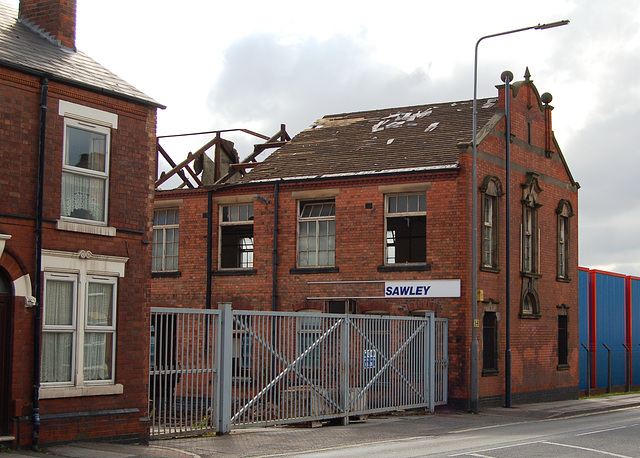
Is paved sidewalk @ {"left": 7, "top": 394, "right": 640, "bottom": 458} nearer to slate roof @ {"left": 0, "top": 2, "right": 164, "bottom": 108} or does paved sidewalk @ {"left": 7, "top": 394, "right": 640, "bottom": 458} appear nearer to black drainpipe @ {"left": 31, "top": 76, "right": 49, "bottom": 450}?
black drainpipe @ {"left": 31, "top": 76, "right": 49, "bottom": 450}

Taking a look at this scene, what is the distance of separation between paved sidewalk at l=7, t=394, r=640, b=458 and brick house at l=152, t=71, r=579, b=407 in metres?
1.73

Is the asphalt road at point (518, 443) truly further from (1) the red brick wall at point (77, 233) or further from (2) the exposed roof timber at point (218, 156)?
(2) the exposed roof timber at point (218, 156)

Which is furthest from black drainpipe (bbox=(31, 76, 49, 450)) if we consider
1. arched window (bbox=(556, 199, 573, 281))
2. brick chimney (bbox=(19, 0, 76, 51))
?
arched window (bbox=(556, 199, 573, 281))

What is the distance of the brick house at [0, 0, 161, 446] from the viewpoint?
13.5 m

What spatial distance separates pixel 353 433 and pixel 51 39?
31.2 feet

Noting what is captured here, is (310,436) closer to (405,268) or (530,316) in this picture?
(405,268)

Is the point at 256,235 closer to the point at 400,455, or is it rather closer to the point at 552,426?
the point at 552,426

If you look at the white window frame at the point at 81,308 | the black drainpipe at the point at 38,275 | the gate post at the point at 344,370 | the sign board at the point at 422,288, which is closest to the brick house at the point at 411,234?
the sign board at the point at 422,288

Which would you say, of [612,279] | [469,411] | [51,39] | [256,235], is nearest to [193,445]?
[51,39]

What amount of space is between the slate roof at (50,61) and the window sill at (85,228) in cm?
231

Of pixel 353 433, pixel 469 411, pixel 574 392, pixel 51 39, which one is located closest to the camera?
pixel 51 39

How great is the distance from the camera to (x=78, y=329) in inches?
567

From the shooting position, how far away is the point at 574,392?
3011cm

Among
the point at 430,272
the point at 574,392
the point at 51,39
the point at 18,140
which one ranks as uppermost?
the point at 51,39
